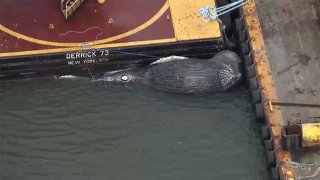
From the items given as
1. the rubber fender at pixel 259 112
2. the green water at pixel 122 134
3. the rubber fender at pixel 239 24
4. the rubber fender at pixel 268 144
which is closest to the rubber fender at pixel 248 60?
the green water at pixel 122 134

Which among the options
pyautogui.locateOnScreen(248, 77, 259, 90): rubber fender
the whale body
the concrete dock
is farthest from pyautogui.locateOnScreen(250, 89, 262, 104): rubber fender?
the whale body

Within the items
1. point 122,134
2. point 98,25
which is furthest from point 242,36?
point 122,134

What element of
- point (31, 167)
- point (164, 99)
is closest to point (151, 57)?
point (164, 99)

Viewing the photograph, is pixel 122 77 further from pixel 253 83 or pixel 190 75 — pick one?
pixel 253 83

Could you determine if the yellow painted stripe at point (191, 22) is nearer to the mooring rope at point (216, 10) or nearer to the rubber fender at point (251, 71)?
the mooring rope at point (216, 10)

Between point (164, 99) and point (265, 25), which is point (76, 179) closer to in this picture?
point (164, 99)

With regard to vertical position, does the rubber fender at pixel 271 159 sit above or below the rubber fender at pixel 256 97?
below
